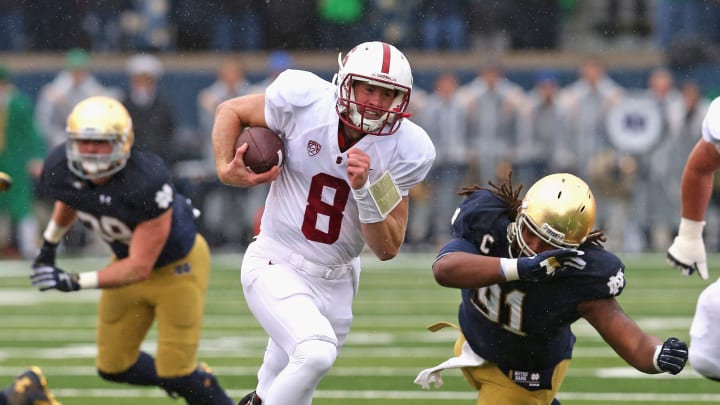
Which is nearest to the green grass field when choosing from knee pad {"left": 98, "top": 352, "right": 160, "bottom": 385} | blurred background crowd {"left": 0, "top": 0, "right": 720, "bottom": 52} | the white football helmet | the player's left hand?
knee pad {"left": 98, "top": 352, "right": 160, "bottom": 385}

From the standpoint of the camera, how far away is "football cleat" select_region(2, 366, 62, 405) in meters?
5.13

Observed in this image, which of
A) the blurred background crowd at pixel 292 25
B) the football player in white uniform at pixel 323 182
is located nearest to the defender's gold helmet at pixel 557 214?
the football player in white uniform at pixel 323 182

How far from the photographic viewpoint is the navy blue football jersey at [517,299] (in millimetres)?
4465

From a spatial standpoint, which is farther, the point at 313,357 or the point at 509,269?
the point at 313,357

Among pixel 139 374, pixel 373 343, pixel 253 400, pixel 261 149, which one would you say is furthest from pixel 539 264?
pixel 373 343

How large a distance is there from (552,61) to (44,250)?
892 cm

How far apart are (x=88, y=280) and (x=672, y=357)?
2.21m

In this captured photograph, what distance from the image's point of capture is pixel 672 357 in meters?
4.20

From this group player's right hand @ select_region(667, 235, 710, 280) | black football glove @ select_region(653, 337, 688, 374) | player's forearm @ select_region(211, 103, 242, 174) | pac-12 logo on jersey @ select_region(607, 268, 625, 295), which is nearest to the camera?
black football glove @ select_region(653, 337, 688, 374)

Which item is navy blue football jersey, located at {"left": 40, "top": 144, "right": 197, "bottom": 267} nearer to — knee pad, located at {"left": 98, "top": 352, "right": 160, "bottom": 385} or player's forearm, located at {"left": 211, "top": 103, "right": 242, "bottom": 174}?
knee pad, located at {"left": 98, "top": 352, "right": 160, "bottom": 385}

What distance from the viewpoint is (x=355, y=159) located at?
4.54 meters

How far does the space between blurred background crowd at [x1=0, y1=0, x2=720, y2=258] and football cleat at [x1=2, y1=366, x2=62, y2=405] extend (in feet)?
20.7

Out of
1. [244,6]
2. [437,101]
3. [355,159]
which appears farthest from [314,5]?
[355,159]

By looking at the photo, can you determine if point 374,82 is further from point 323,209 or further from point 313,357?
point 313,357
